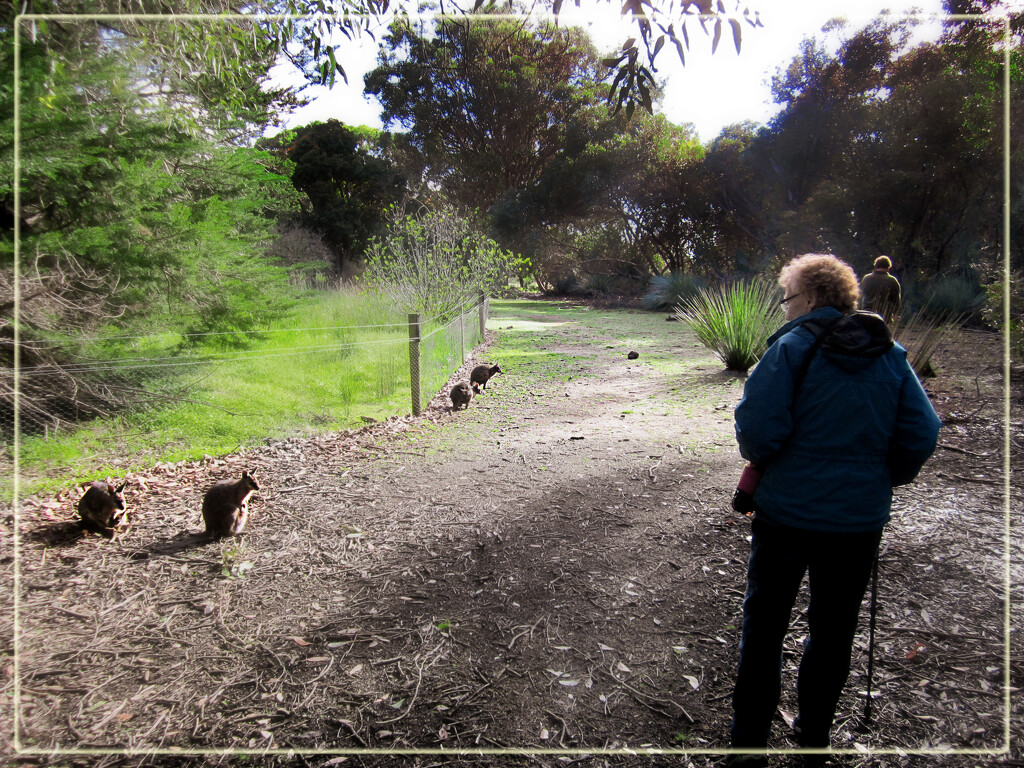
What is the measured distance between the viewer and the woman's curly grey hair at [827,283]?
82.8 inches

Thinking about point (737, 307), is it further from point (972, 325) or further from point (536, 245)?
point (536, 245)

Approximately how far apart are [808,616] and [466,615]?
5.38ft

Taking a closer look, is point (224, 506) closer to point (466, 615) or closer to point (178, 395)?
point (466, 615)

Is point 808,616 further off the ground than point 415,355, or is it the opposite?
point 415,355

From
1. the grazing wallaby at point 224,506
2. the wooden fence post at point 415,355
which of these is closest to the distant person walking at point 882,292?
the wooden fence post at point 415,355

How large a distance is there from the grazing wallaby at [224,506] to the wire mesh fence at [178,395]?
1706mm

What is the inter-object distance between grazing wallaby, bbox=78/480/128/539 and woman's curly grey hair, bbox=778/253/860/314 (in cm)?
417

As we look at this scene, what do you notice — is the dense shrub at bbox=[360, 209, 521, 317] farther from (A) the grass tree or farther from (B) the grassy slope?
(A) the grass tree

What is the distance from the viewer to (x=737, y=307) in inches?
393

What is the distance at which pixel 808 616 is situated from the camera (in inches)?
82.6

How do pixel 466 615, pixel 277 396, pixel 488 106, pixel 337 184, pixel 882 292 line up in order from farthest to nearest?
pixel 488 106 → pixel 337 184 → pixel 882 292 → pixel 277 396 → pixel 466 615

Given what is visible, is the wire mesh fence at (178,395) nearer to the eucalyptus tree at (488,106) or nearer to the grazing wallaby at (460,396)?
the grazing wallaby at (460,396)

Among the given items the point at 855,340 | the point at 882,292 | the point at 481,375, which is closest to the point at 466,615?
the point at 855,340

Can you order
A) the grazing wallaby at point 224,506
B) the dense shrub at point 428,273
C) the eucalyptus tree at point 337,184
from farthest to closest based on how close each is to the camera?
the eucalyptus tree at point 337,184 → the dense shrub at point 428,273 → the grazing wallaby at point 224,506
